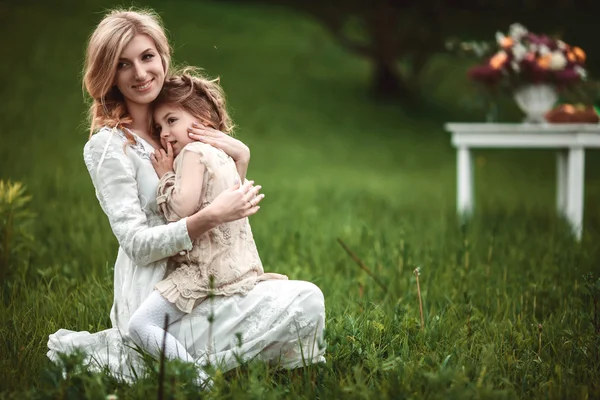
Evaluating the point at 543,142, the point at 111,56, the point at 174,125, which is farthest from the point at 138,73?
the point at 543,142

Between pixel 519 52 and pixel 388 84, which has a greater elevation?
pixel 388 84

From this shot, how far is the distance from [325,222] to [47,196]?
8.56 feet

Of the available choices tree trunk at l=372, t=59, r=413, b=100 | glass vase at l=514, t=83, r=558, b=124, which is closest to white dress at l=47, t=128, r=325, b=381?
glass vase at l=514, t=83, r=558, b=124

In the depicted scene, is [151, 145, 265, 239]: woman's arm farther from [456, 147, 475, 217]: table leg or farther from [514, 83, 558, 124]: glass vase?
[514, 83, 558, 124]: glass vase

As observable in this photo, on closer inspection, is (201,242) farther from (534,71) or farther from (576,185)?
(534,71)

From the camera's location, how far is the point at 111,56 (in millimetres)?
2793

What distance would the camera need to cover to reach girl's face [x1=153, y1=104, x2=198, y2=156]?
110 inches

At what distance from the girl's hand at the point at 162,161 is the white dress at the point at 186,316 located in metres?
0.03

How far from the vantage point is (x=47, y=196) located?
6.30 meters

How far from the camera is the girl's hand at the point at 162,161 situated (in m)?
2.78

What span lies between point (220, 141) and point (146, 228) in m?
0.48

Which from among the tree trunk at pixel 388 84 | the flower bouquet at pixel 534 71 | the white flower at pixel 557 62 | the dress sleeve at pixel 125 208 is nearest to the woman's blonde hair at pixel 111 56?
the dress sleeve at pixel 125 208

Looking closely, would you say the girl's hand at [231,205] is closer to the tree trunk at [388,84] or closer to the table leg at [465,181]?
the table leg at [465,181]

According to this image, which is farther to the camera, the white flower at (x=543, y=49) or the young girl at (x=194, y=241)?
the white flower at (x=543, y=49)
